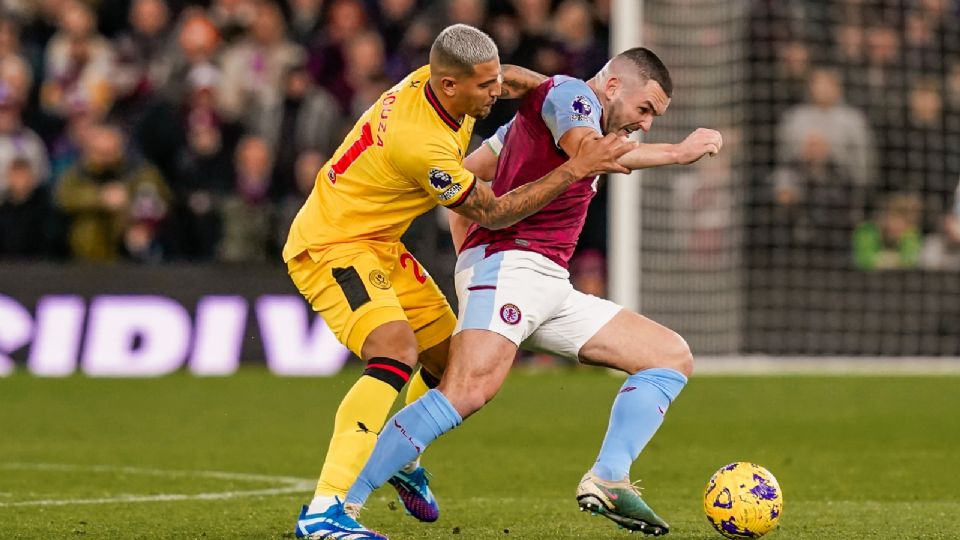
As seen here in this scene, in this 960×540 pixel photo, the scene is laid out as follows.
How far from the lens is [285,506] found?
8289 mm

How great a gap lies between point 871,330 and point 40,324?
8.39m

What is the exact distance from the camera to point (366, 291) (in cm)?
716

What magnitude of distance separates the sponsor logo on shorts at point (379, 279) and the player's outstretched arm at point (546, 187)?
0.48 m

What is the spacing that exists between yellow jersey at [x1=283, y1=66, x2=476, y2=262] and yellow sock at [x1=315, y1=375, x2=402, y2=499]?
2.25ft

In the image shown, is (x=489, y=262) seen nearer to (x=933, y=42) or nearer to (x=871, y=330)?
(x=871, y=330)

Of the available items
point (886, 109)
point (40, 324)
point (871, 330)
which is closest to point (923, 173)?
point (886, 109)

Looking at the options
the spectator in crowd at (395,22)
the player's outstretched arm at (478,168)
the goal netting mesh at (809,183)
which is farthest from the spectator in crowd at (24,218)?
the player's outstretched arm at (478,168)

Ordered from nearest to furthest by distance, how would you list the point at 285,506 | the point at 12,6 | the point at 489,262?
the point at 489,262, the point at 285,506, the point at 12,6

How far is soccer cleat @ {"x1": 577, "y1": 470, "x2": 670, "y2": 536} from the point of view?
23.0 ft

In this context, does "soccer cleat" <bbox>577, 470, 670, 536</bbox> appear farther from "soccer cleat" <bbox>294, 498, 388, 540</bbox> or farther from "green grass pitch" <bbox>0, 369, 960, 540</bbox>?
"soccer cleat" <bbox>294, 498, 388, 540</bbox>

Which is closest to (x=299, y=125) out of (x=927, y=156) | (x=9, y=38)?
(x=9, y=38)

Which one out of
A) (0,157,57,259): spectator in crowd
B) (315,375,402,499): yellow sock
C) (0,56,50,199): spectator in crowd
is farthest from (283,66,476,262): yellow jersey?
(0,56,50,199): spectator in crowd

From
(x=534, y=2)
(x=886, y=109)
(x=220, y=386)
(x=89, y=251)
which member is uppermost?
(x=534, y=2)

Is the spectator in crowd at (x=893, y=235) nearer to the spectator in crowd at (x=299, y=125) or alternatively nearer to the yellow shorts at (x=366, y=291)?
the spectator in crowd at (x=299, y=125)
